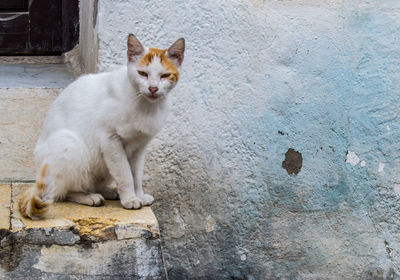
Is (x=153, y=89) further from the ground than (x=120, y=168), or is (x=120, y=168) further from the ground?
(x=153, y=89)

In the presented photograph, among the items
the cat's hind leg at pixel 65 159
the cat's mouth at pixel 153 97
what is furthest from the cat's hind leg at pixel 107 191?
the cat's mouth at pixel 153 97

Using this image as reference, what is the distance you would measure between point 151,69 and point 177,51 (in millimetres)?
176

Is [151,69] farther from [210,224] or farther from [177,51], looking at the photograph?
[210,224]

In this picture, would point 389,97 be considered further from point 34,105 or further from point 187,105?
point 34,105

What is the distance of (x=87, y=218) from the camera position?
2.56 m

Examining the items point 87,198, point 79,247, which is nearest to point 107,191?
point 87,198

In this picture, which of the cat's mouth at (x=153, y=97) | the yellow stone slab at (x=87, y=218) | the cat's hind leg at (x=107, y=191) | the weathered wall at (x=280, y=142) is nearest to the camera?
the yellow stone slab at (x=87, y=218)

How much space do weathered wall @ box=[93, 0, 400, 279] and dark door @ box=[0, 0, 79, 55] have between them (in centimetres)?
137

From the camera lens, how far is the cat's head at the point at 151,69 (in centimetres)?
256

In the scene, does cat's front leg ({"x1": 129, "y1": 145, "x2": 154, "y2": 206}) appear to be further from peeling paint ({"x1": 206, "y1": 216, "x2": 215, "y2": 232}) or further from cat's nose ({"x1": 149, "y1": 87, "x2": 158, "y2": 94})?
peeling paint ({"x1": 206, "y1": 216, "x2": 215, "y2": 232})

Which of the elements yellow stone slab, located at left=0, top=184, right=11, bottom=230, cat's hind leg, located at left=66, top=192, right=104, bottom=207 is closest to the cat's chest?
cat's hind leg, located at left=66, top=192, right=104, bottom=207

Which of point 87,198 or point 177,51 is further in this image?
point 87,198

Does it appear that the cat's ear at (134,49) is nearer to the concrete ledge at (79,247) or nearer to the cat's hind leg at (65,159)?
the cat's hind leg at (65,159)

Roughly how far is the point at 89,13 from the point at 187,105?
0.96 meters
